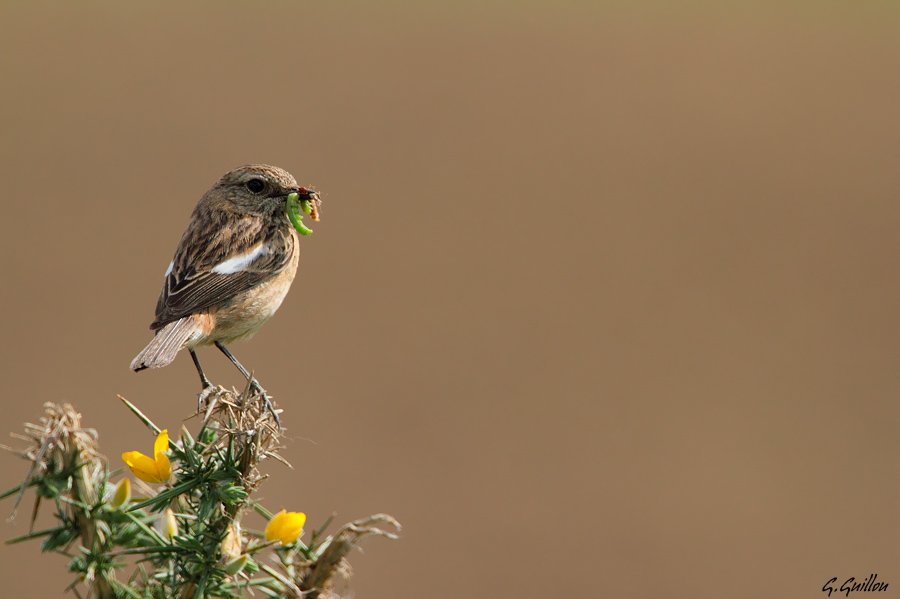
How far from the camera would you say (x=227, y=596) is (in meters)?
1.68

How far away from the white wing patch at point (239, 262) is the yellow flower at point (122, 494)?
1901 millimetres

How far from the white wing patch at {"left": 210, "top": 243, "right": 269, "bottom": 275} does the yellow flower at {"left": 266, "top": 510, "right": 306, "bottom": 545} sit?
1930 millimetres

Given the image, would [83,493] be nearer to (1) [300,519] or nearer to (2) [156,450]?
(2) [156,450]

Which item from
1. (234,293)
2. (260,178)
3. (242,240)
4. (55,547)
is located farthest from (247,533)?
(260,178)

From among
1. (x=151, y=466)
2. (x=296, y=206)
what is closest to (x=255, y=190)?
(x=296, y=206)

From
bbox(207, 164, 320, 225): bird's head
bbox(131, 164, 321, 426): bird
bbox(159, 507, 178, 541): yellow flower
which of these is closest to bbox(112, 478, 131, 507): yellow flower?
bbox(159, 507, 178, 541): yellow flower

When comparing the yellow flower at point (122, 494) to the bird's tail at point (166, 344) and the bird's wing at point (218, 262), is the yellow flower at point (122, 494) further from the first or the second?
the bird's wing at point (218, 262)

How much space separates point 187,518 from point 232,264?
1862 millimetres

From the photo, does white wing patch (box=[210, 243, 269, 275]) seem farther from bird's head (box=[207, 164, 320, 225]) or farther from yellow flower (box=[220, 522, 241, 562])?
yellow flower (box=[220, 522, 241, 562])

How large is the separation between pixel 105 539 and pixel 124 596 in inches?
5.0

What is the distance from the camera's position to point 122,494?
5.33 ft

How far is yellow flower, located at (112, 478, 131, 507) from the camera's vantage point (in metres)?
1.62

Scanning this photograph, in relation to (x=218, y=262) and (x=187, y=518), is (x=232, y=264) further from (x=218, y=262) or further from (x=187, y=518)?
(x=187, y=518)
